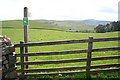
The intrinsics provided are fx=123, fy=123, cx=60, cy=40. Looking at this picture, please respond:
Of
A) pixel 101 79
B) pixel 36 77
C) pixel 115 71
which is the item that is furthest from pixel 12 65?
pixel 115 71

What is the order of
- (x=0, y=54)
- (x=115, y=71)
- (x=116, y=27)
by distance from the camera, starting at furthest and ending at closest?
1. (x=116, y=27)
2. (x=115, y=71)
3. (x=0, y=54)

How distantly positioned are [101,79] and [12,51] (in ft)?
15.0

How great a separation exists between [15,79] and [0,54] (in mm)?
1521

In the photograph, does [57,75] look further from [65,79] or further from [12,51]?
[12,51]

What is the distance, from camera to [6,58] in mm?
5992

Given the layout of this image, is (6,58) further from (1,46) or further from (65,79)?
(65,79)

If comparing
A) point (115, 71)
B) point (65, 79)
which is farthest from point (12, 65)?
point (115, 71)

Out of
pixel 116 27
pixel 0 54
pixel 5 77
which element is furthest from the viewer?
pixel 116 27

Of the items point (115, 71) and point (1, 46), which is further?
point (115, 71)

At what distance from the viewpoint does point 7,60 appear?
602 centimetres

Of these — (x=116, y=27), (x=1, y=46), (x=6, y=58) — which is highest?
(x=116, y=27)

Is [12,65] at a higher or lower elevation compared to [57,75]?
higher

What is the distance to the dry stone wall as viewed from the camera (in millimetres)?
5812

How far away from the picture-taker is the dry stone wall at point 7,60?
19.1 feet
